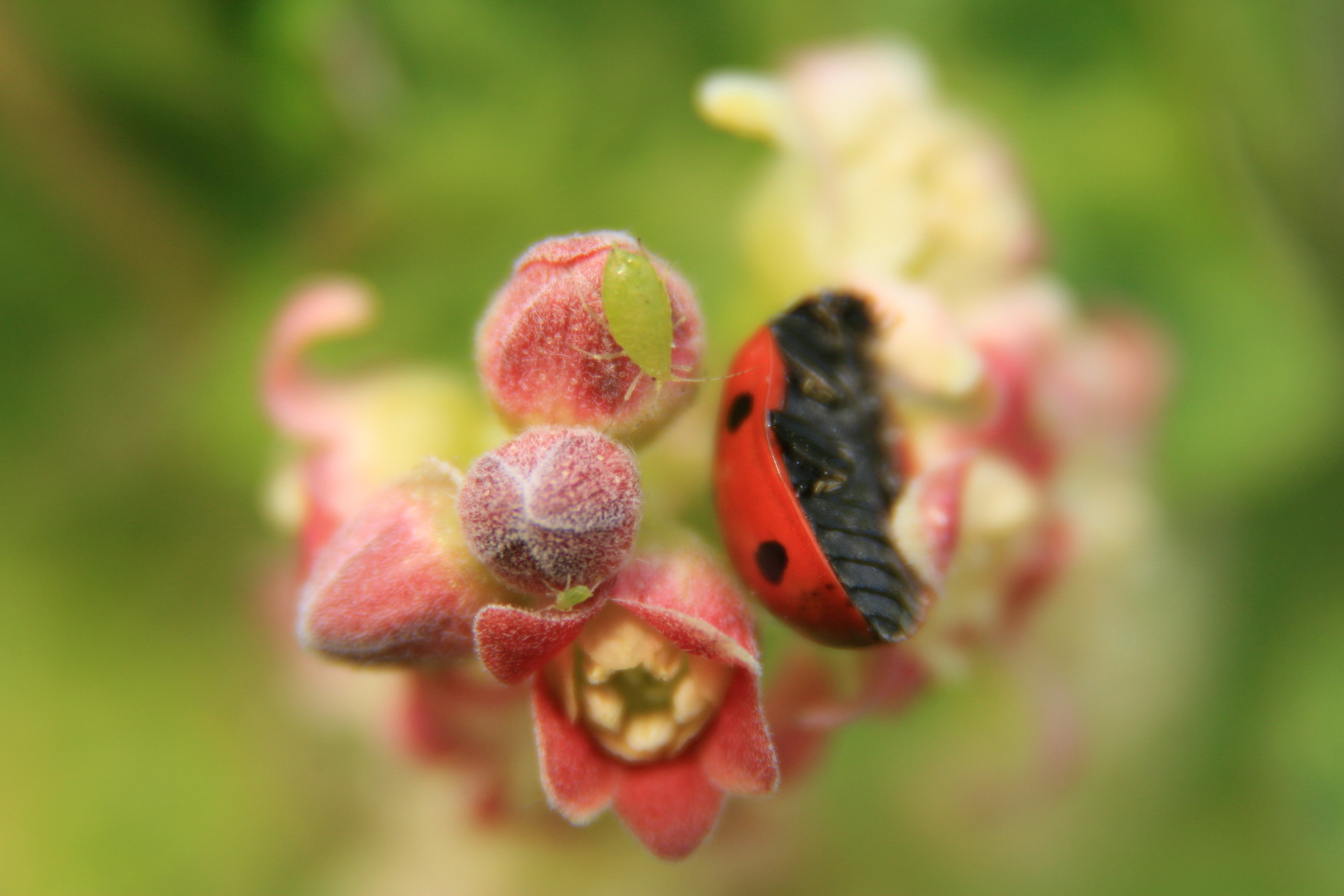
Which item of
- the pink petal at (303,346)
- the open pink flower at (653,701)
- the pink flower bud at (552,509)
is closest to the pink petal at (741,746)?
the open pink flower at (653,701)

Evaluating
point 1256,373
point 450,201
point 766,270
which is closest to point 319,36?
point 450,201

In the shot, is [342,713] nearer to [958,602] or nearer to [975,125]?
[958,602]

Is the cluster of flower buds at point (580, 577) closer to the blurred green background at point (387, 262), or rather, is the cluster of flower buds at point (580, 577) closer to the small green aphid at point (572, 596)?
the small green aphid at point (572, 596)

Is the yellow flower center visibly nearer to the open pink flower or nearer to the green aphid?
the open pink flower

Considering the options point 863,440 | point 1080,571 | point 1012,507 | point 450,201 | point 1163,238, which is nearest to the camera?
point 863,440

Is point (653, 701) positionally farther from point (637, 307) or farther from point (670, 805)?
point (637, 307)

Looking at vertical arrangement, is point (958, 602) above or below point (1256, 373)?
above
